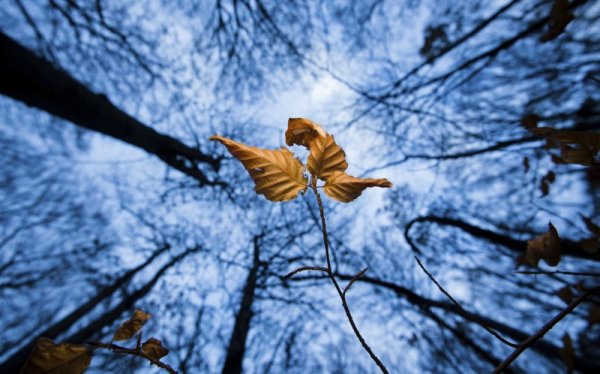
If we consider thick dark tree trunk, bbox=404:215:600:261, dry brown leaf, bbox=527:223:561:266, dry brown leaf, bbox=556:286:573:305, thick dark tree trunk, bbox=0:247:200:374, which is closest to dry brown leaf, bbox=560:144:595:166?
dry brown leaf, bbox=527:223:561:266

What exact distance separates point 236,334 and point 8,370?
1648 mm

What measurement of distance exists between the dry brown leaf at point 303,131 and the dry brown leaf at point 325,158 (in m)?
0.01

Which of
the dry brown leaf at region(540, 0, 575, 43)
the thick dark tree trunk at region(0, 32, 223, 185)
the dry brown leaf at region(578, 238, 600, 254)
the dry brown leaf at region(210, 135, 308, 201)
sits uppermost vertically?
the thick dark tree trunk at region(0, 32, 223, 185)

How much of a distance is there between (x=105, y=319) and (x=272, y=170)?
2.69 meters

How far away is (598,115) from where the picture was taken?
7.06 ft

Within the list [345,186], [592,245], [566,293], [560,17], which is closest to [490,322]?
[592,245]

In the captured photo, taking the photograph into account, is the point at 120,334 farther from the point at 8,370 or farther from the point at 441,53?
the point at 441,53

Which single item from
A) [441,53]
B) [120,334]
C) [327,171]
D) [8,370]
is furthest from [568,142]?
[8,370]

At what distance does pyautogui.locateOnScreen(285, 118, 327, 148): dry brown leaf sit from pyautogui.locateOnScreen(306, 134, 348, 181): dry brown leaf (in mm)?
13

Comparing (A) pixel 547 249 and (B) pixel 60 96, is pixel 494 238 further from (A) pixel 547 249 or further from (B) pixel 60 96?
(B) pixel 60 96

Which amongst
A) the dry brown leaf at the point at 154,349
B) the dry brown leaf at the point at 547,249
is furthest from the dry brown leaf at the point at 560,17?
the dry brown leaf at the point at 154,349

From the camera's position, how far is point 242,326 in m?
2.68

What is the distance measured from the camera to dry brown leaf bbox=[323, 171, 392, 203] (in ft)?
1.80

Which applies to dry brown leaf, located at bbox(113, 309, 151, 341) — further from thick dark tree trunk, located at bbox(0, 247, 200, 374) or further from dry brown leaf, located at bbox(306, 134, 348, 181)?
thick dark tree trunk, located at bbox(0, 247, 200, 374)
